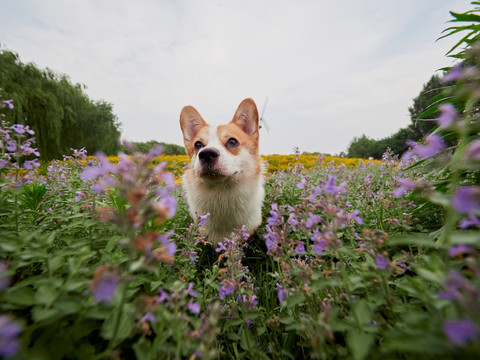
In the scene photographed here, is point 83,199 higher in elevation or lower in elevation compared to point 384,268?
higher

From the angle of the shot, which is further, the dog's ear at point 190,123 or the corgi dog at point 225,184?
the dog's ear at point 190,123

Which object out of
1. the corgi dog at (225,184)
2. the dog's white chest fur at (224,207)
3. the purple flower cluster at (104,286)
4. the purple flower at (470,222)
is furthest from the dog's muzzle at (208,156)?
the purple flower at (470,222)

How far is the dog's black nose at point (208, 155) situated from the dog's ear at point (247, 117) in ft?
3.71

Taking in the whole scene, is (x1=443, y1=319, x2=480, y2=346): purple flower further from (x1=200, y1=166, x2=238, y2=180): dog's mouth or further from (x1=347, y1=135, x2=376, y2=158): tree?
(x1=347, y1=135, x2=376, y2=158): tree

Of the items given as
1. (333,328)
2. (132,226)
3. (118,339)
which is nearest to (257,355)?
(333,328)

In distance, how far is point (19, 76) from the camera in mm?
11906

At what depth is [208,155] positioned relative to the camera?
8.25ft

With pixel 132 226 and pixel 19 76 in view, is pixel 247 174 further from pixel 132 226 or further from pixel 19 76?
pixel 19 76

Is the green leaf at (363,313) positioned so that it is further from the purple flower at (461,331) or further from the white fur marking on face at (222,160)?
the white fur marking on face at (222,160)

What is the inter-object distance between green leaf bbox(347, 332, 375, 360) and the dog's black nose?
6.78 ft

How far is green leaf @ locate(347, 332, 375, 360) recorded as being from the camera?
2.14 ft

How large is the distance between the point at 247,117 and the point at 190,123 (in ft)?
3.10

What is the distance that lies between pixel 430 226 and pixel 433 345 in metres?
2.19

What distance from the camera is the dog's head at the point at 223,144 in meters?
2.54
